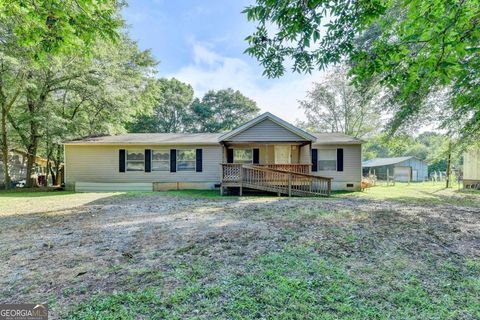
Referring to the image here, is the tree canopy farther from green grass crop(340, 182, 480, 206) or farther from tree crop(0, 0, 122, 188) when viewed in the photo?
tree crop(0, 0, 122, 188)

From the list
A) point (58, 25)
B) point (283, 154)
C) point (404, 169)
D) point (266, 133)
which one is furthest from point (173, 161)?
point (404, 169)

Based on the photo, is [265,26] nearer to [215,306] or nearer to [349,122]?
[215,306]

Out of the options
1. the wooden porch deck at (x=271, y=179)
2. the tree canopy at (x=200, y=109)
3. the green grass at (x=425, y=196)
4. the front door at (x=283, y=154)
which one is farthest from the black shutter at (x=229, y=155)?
the tree canopy at (x=200, y=109)

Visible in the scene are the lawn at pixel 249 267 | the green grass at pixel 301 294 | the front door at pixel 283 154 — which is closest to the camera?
the green grass at pixel 301 294

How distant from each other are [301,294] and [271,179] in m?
9.27

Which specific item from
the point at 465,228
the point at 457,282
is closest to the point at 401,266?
the point at 457,282

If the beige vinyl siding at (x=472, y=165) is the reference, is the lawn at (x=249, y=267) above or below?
below

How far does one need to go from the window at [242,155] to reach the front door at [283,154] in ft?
5.63

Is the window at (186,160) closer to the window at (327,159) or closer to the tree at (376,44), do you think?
the window at (327,159)

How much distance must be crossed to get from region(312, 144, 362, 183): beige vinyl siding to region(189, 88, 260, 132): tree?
2279cm

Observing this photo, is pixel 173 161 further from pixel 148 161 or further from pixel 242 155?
pixel 242 155

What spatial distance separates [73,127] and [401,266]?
1832cm

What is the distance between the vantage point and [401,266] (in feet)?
12.2

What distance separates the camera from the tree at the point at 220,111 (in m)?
36.4
